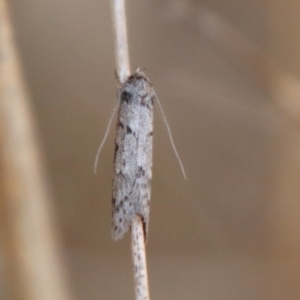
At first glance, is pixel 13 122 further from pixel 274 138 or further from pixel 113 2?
pixel 274 138

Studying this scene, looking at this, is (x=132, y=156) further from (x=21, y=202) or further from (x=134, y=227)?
(x=21, y=202)

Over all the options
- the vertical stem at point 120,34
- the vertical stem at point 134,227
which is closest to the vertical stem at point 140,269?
the vertical stem at point 134,227

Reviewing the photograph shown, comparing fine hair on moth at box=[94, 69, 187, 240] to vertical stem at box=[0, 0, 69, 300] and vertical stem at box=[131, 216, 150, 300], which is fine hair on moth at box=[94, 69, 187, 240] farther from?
vertical stem at box=[0, 0, 69, 300]

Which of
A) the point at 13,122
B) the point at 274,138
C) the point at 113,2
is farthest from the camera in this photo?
the point at 274,138

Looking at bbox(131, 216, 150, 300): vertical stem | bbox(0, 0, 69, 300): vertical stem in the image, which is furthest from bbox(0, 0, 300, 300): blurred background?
bbox(131, 216, 150, 300): vertical stem

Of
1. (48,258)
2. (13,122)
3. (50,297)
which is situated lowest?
(50,297)

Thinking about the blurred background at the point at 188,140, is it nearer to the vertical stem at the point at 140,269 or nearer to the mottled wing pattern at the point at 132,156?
the mottled wing pattern at the point at 132,156

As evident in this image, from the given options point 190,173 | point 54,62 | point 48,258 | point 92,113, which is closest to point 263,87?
point 190,173

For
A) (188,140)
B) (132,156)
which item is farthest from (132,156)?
(188,140)
